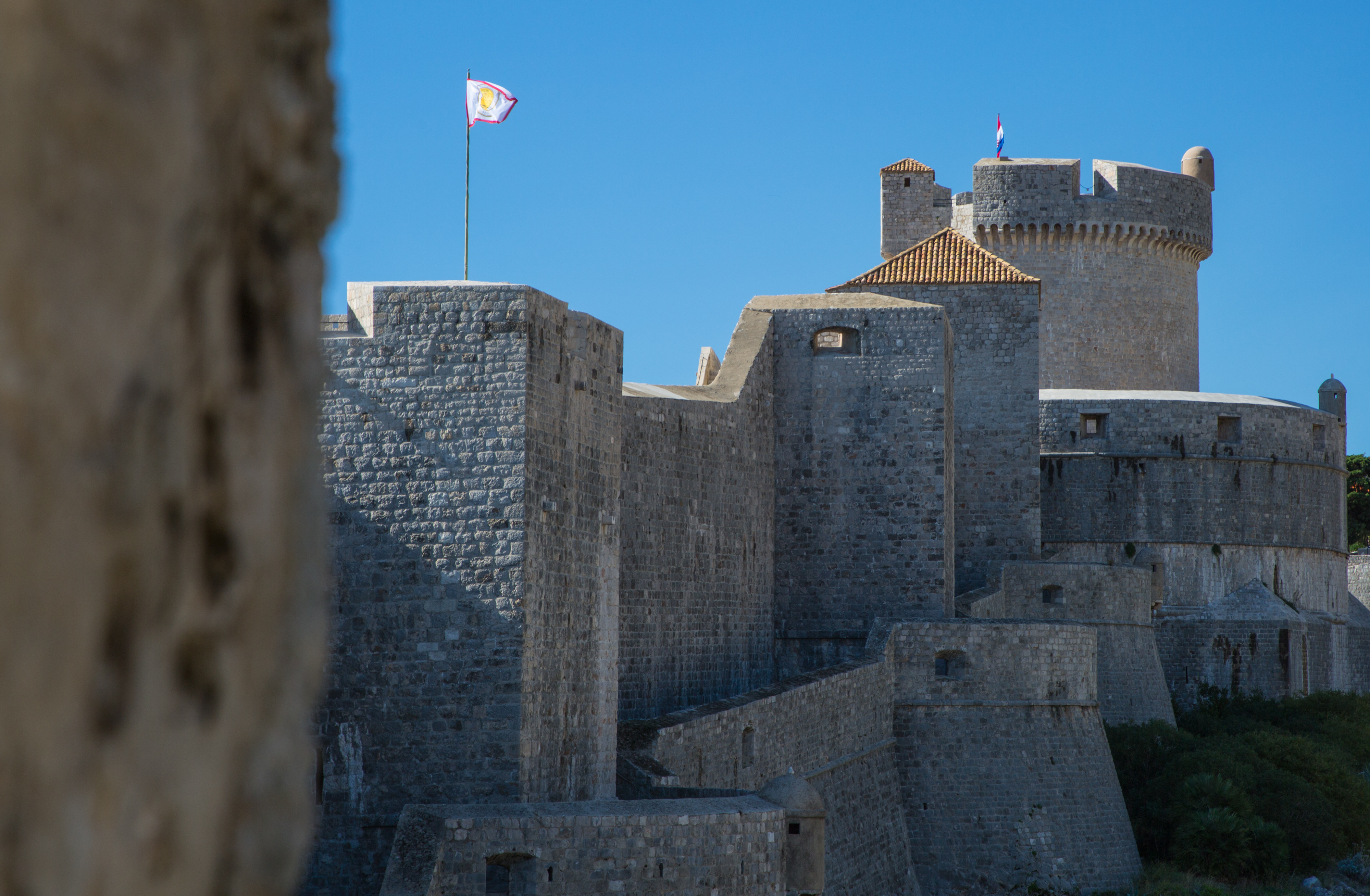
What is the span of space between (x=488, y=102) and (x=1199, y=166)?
82.2 feet

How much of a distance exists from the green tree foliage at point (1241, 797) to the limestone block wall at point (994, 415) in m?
3.19

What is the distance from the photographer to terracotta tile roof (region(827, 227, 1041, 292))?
23469 mm

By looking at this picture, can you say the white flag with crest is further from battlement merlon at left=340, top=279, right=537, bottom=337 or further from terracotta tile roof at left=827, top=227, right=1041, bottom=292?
terracotta tile roof at left=827, top=227, right=1041, bottom=292

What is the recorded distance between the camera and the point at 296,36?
8.45ft

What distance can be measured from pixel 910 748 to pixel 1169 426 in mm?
11459

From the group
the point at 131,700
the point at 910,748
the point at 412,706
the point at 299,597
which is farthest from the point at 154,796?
the point at 910,748

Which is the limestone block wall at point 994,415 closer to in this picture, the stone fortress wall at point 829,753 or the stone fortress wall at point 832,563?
the stone fortress wall at point 832,563

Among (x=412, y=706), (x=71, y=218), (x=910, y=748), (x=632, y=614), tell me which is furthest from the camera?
(x=910, y=748)

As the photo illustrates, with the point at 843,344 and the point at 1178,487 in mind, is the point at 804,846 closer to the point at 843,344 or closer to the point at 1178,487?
the point at 843,344

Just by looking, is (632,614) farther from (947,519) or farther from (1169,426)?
(1169,426)

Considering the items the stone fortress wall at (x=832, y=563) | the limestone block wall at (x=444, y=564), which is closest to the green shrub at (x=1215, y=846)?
the stone fortress wall at (x=832, y=563)

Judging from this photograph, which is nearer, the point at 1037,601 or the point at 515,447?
the point at 515,447

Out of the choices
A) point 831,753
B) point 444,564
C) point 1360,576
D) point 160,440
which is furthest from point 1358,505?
point 160,440

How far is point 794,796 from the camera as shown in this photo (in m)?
12.5
